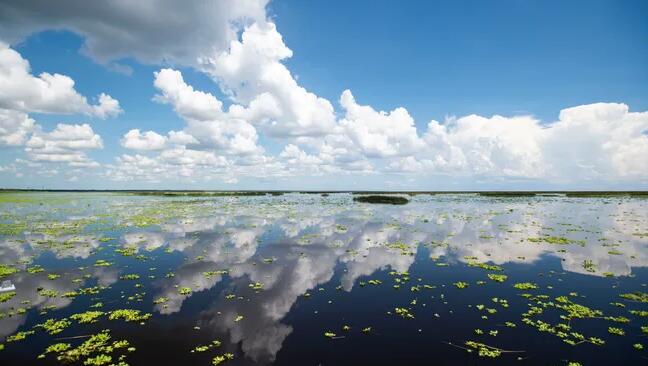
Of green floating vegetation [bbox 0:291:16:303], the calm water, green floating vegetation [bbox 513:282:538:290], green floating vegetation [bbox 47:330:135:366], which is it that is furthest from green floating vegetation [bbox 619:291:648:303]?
green floating vegetation [bbox 0:291:16:303]

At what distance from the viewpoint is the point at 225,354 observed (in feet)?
44.1

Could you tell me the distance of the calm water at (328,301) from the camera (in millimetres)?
13570

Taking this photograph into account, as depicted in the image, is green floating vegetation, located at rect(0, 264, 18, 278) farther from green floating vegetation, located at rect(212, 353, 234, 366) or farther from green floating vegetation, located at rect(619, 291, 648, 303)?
green floating vegetation, located at rect(619, 291, 648, 303)

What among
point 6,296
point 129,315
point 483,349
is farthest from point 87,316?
point 483,349

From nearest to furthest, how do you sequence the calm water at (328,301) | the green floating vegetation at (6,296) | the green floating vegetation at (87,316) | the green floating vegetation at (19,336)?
the calm water at (328,301) → the green floating vegetation at (19,336) → the green floating vegetation at (87,316) → the green floating vegetation at (6,296)

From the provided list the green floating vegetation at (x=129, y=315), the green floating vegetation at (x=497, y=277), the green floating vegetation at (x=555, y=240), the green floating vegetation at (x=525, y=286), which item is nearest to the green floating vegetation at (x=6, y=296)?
the green floating vegetation at (x=129, y=315)

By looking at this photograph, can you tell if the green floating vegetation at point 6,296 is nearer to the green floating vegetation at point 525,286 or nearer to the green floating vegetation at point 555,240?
the green floating vegetation at point 525,286

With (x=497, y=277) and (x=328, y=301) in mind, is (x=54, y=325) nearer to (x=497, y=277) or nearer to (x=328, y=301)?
(x=328, y=301)

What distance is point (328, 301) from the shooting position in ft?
63.0

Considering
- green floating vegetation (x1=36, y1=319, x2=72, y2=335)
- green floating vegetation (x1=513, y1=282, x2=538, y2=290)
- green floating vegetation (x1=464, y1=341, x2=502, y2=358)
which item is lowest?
green floating vegetation (x1=464, y1=341, x2=502, y2=358)

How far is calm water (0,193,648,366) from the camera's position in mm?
13570

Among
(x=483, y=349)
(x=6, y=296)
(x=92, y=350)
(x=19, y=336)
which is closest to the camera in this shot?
(x=92, y=350)

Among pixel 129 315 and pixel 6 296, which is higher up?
pixel 6 296

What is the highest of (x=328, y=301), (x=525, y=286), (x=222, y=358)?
(x=525, y=286)
